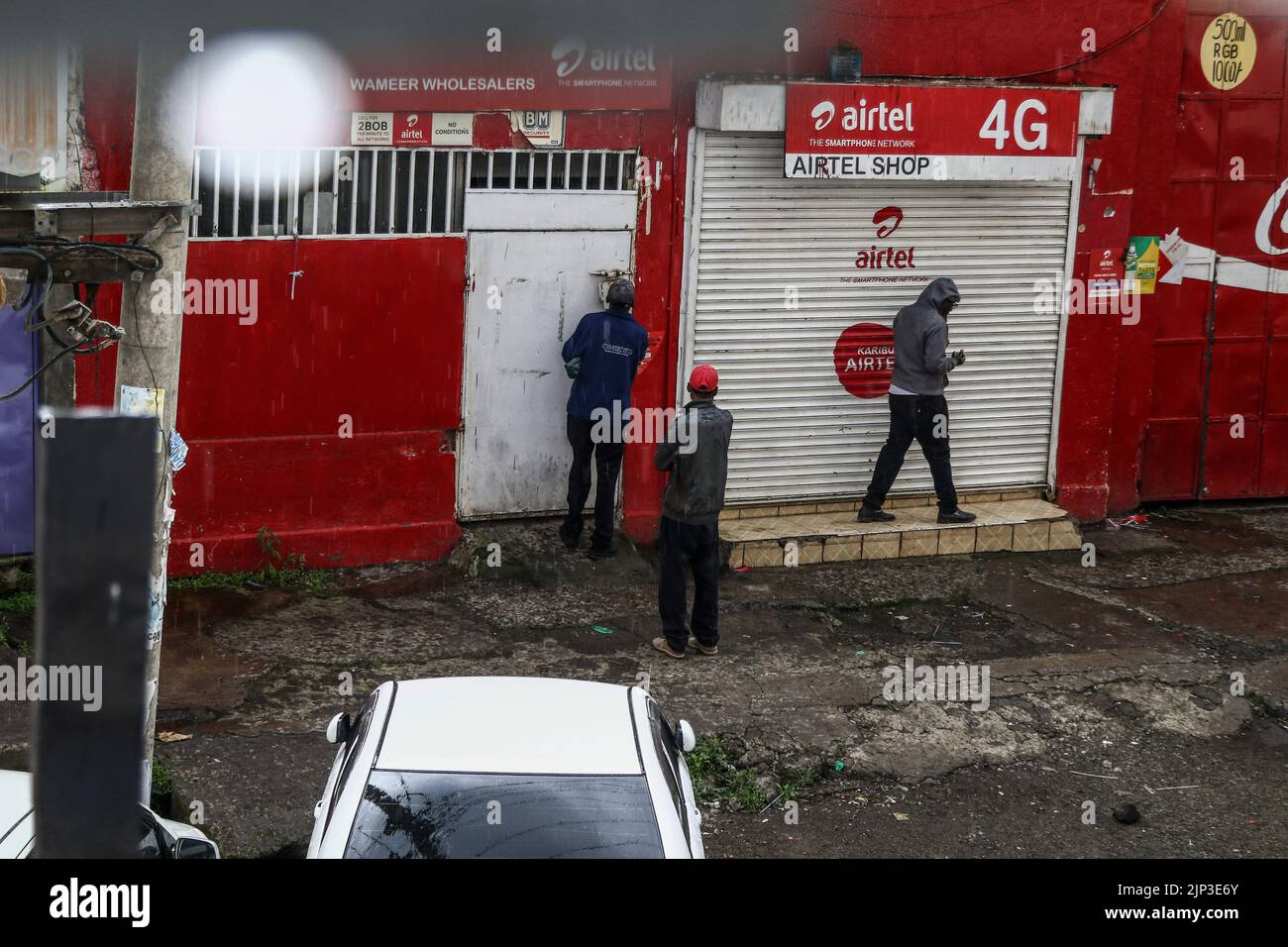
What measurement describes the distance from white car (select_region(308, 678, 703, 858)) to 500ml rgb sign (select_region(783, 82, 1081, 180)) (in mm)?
6128

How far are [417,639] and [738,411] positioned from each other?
3369mm

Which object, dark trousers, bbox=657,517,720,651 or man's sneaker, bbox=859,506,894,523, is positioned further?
man's sneaker, bbox=859,506,894,523

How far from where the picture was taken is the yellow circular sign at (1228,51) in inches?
473

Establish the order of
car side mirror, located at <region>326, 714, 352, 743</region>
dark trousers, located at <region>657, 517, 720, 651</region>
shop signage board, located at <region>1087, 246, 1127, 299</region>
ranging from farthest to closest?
shop signage board, located at <region>1087, 246, 1127, 299</region>
dark trousers, located at <region>657, 517, 720, 651</region>
car side mirror, located at <region>326, 714, 352, 743</region>

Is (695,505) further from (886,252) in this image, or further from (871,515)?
(886,252)

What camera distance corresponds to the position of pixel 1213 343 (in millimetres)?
12570

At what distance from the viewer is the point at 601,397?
1039cm

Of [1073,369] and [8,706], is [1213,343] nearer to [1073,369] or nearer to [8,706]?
[1073,369]

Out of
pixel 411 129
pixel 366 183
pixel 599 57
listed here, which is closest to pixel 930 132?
pixel 599 57

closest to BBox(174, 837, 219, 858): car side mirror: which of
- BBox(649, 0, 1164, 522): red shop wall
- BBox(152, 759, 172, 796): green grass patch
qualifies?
BBox(152, 759, 172, 796): green grass patch

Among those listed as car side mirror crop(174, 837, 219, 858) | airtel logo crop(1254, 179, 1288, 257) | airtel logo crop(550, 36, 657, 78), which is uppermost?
airtel logo crop(550, 36, 657, 78)

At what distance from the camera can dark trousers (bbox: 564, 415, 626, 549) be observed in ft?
34.6

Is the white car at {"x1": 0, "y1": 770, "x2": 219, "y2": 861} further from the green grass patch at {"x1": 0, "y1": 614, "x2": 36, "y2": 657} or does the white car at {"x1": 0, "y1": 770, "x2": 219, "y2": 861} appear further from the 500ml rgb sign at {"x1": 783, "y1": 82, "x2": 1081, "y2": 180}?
the 500ml rgb sign at {"x1": 783, "y1": 82, "x2": 1081, "y2": 180}

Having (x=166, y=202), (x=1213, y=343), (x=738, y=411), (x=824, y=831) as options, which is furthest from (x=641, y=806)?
(x=1213, y=343)
